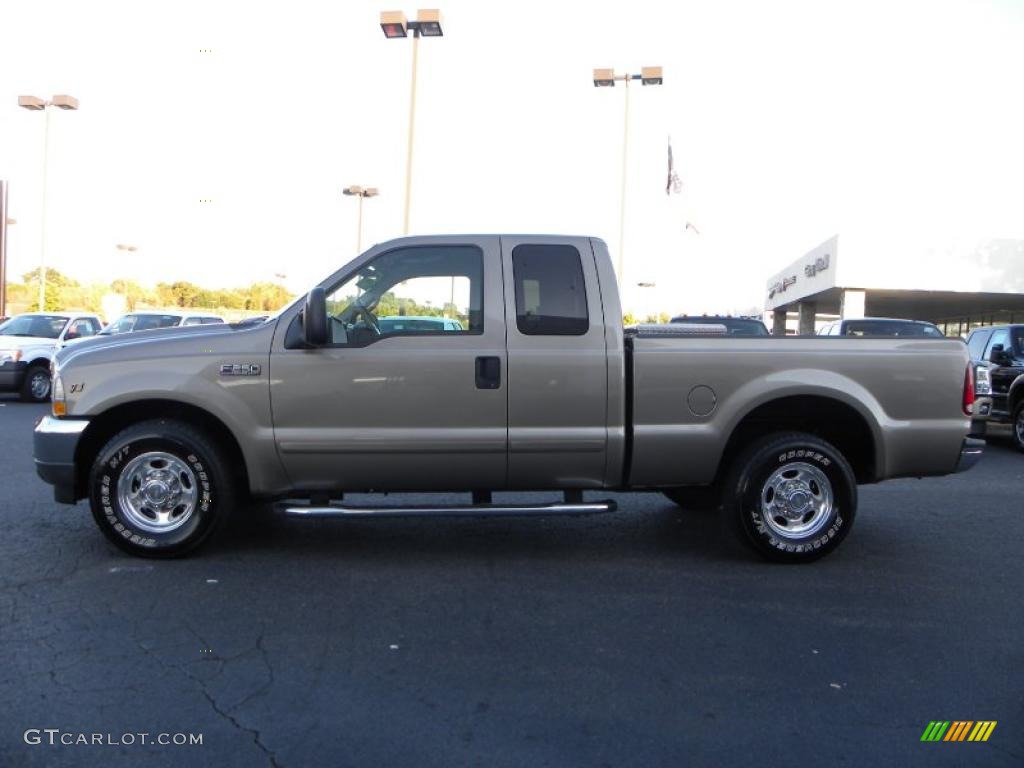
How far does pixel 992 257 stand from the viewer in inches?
1162

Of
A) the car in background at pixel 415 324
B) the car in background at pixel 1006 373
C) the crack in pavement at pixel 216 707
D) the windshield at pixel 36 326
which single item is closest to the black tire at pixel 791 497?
the car in background at pixel 415 324

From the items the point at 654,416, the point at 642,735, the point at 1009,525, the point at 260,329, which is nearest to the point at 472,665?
the point at 642,735

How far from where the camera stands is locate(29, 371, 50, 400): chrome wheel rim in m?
16.4

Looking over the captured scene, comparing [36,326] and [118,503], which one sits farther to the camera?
[36,326]

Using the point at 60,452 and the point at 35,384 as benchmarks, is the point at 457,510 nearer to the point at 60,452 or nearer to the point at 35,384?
the point at 60,452

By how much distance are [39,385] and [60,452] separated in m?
12.3

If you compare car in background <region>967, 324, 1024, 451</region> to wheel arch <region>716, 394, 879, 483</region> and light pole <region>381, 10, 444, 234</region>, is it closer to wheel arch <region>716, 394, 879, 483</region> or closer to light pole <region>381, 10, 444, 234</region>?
wheel arch <region>716, 394, 879, 483</region>

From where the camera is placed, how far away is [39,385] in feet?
54.1

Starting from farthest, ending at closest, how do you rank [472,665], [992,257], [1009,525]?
[992,257], [1009,525], [472,665]

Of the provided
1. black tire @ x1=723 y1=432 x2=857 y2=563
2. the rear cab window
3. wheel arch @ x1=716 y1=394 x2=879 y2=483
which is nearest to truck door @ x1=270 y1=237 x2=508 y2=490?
black tire @ x1=723 y1=432 x2=857 y2=563

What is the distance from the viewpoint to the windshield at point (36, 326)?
17.4 meters

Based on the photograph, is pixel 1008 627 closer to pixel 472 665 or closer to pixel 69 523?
pixel 472 665

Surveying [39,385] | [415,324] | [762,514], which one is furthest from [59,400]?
[39,385]

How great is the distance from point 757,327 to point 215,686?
41.6ft
